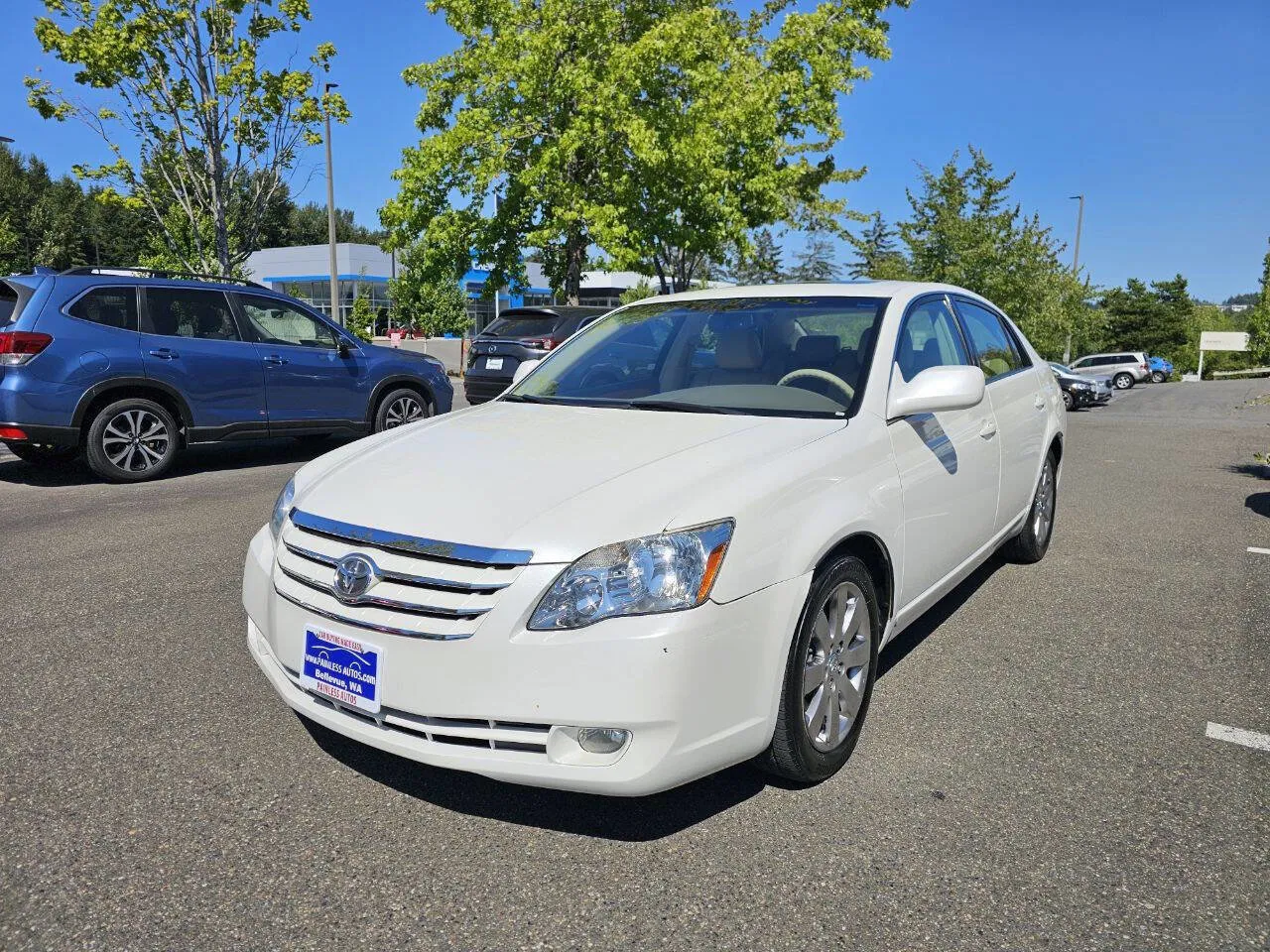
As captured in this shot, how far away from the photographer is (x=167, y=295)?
8.15 m

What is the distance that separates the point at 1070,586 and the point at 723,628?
3.53 meters

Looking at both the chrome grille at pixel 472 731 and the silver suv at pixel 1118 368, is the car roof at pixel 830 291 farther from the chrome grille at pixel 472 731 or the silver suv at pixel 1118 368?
the silver suv at pixel 1118 368

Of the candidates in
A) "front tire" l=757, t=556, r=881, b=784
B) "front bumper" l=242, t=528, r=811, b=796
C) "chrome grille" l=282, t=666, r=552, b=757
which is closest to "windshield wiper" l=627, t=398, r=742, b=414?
"front tire" l=757, t=556, r=881, b=784

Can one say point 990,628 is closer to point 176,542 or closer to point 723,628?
point 723,628

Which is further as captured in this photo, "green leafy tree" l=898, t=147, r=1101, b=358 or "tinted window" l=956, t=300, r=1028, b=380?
"green leafy tree" l=898, t=147, r=1101, b=358

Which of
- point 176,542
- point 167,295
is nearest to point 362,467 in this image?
point 176,542

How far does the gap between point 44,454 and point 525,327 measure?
6.27 metres

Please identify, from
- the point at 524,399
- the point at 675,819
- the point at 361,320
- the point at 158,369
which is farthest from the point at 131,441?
the point at 361,320

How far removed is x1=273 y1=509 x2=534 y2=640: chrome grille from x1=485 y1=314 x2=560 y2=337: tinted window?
10.6 m

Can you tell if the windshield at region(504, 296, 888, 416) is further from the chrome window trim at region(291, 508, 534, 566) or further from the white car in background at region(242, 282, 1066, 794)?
the chrome window trim at region(291, 508, 534, 566)

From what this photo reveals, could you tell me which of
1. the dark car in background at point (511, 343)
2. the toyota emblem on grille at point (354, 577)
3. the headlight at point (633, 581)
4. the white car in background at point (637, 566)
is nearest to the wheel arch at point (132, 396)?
the dark car in background at point (511, 343)

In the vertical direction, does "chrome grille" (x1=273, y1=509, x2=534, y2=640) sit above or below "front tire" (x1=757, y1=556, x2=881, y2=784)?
above

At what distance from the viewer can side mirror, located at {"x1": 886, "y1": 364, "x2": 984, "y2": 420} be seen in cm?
324

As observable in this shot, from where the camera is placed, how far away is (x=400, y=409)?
9.95 m
